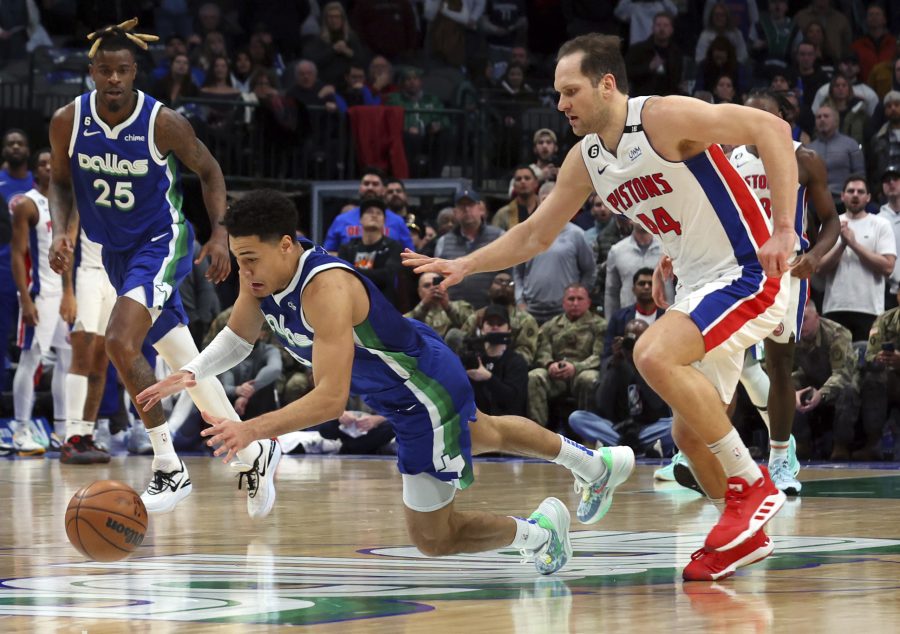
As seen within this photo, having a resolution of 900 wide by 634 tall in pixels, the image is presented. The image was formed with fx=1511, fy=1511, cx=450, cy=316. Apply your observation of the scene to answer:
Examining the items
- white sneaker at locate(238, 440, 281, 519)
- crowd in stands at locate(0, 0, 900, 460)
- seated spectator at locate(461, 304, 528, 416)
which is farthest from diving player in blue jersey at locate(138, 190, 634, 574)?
seated spectator at locate(461, 304, 528, 416)

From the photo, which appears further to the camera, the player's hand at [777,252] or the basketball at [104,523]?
the basketball at [104,523]

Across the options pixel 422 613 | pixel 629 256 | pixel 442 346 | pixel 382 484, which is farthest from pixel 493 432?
pixel 629 256

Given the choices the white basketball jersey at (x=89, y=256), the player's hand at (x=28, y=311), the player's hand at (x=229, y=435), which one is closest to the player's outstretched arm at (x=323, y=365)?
the player's hand at (x=229, y=435)

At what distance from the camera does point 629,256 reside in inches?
465

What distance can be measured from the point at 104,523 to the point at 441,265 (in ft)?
4.71

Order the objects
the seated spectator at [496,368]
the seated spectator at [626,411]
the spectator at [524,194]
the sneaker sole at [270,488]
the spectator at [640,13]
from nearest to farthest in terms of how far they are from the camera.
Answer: the sneaker sole at [270,488] → the seated spectator at [626,411] → the seated spectator at [496,368] → the spectator at [524,194] → the spectator at [640,13]

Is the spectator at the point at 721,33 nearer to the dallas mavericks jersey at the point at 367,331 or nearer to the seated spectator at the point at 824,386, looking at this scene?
the seated spectator at the point at 824,386

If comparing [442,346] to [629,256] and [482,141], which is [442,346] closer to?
[629,256]

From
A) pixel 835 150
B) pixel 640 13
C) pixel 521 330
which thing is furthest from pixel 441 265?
pixel 640 13

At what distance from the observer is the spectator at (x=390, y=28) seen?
689 inches

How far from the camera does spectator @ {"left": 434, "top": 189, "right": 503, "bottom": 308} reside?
12.4 metres

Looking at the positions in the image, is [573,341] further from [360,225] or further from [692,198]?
[692,198]

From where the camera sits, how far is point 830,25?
1634 centimetres

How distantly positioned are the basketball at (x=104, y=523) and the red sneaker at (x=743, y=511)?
1904 mm
